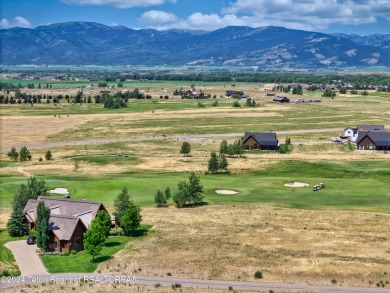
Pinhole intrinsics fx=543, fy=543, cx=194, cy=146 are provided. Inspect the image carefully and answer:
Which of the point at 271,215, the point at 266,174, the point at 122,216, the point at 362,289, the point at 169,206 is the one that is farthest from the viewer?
the point at 266,174

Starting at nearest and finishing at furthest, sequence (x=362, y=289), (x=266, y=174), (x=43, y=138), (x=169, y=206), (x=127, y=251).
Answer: (x=362, y=289)
(x=127, y=251)
(x=169, y=206)
(x=266, y=174)
(x=43, y=138)

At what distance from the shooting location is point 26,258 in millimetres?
56125

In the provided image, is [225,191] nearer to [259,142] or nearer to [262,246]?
[262,246]

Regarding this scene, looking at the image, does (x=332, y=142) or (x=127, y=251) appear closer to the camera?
(x=127, y=251)

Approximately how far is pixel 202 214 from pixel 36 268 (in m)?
28.1

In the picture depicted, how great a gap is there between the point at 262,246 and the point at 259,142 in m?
75.4

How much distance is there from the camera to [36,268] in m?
52.8

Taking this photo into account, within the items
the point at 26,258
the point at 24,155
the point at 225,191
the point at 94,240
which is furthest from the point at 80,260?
the point at 24,155

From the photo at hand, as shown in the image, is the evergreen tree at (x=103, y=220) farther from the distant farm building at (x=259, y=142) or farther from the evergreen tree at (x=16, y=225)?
the distant farm building at (x=259, y=142)

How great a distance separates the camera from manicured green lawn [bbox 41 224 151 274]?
52562 mm

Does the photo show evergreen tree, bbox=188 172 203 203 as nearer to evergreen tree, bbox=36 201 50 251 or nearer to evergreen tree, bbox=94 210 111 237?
evergreen tree, bbox=94 210 111 237

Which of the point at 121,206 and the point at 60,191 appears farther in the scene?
the point at 60,191

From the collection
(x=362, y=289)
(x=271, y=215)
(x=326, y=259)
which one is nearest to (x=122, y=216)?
(x=271, y=215)

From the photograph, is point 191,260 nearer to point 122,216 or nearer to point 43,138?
point 122,216
